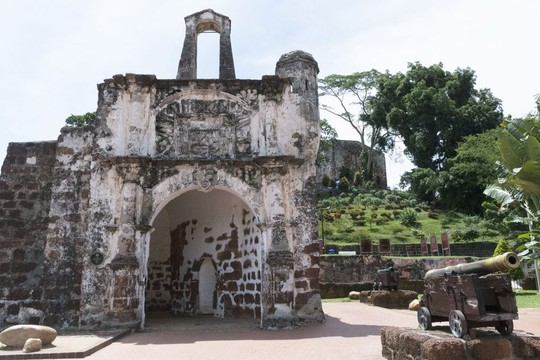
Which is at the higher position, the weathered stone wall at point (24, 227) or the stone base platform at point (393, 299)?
the weathered stone wall at point (24, 227)

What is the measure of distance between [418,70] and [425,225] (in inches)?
693

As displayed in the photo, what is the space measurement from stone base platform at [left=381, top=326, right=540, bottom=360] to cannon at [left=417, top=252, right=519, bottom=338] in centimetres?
16

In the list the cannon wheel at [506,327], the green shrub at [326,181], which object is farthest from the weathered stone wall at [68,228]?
the green shrub at [326,181]

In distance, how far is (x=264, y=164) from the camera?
10055mm

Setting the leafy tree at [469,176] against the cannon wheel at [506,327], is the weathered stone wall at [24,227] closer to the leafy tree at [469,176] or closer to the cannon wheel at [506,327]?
the cannon wheel at [506,327]

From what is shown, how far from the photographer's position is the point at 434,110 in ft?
131

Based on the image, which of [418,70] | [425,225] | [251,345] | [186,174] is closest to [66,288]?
[186,174]

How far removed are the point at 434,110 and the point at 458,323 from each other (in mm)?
37810

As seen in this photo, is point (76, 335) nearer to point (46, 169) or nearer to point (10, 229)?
point (10, 229)

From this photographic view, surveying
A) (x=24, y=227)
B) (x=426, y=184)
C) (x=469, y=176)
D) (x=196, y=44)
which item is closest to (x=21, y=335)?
(x=24, y=227)

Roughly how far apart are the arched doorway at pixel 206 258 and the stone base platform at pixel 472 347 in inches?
220

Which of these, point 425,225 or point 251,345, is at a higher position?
point 425,225

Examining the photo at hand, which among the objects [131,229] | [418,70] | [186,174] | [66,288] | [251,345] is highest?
[418,70]

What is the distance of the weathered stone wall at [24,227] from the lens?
9.39 metres
